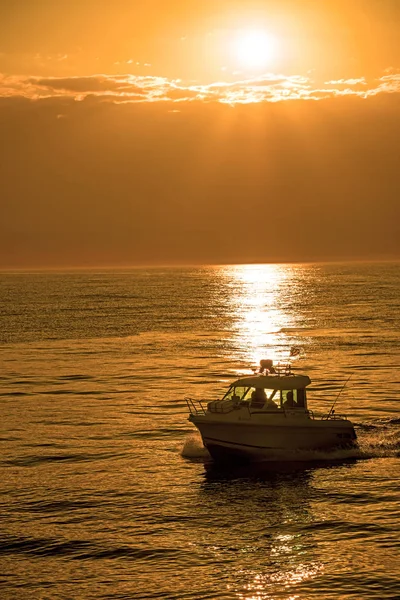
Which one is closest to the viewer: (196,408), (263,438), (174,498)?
(174,498)

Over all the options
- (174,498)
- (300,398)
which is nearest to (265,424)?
(300,398)

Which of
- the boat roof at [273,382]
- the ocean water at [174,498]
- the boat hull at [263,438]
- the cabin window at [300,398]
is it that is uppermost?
the boat roof at [273,382]

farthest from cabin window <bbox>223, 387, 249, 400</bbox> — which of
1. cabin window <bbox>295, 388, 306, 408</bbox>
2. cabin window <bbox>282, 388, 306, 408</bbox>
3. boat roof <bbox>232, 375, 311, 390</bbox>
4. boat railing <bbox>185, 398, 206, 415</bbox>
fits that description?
cabin window <bbox>295, 388, 306, 408</bbox>

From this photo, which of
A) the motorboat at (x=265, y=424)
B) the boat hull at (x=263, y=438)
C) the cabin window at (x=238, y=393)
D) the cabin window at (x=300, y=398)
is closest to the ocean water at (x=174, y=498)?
the boat hull at (x=263, y=438)

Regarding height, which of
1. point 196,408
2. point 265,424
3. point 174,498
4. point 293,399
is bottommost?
point 174,498

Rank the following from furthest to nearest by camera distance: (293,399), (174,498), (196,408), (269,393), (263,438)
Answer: (196,408) < (293,399) < (269,393) < (263,438) < (174,498)

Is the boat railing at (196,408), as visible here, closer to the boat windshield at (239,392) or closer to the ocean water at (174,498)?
the ocean water at (174,498)

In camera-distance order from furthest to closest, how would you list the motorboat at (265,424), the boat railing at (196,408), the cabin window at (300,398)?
the cabin window at (300,398) < the boat railing at (196,408) < the motorboat at (265,424)

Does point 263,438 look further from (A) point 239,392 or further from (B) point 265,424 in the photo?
(A) point 239,392

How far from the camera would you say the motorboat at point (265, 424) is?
39.1m

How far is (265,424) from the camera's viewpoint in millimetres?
39094

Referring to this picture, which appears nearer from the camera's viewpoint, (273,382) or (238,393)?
(273,382)

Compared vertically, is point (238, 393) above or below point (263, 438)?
above

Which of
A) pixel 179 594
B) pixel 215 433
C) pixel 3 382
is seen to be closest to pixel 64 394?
pixel 3 382
